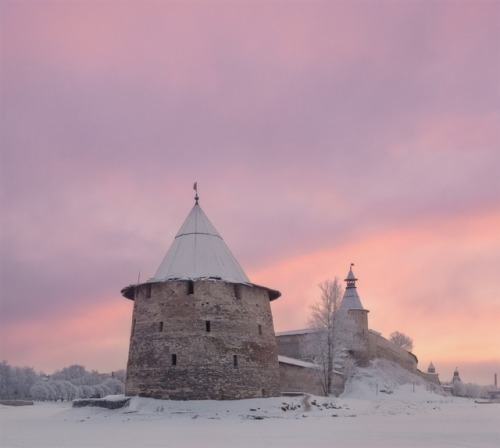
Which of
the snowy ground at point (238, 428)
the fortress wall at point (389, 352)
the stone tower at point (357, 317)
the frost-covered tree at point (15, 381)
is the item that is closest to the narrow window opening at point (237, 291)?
the snowy ground at point (238, 428)

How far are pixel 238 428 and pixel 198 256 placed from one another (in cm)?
1075

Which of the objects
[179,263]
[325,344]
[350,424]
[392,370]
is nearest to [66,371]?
[392,370]

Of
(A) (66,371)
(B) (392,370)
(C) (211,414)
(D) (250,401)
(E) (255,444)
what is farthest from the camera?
(A) (66,371)

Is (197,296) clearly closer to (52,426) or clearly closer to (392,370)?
(52,426)

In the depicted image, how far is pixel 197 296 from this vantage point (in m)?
26.5

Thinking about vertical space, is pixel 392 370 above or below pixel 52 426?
above

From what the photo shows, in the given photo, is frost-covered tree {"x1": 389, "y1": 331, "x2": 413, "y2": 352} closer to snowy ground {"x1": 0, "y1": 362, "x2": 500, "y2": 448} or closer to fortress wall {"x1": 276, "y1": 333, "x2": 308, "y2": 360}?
fortress wall {"x1": 276, "y1": 333, "x2": 308, "y2": 360}

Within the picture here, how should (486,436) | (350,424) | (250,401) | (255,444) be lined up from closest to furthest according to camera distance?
1. (255,444)
2. (486,436)
3. (350,424)
4. (250,401)

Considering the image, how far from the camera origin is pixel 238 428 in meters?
18.6

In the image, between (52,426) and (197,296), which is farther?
(197,296)

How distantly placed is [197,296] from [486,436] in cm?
1369

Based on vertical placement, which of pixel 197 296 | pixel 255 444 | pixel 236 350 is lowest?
pixel 255 444

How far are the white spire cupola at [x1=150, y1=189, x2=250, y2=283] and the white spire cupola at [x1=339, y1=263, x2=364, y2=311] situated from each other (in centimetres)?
2877

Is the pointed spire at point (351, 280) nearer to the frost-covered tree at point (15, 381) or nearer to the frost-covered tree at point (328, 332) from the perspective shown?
the frost-covered tree at point (328, 332)
